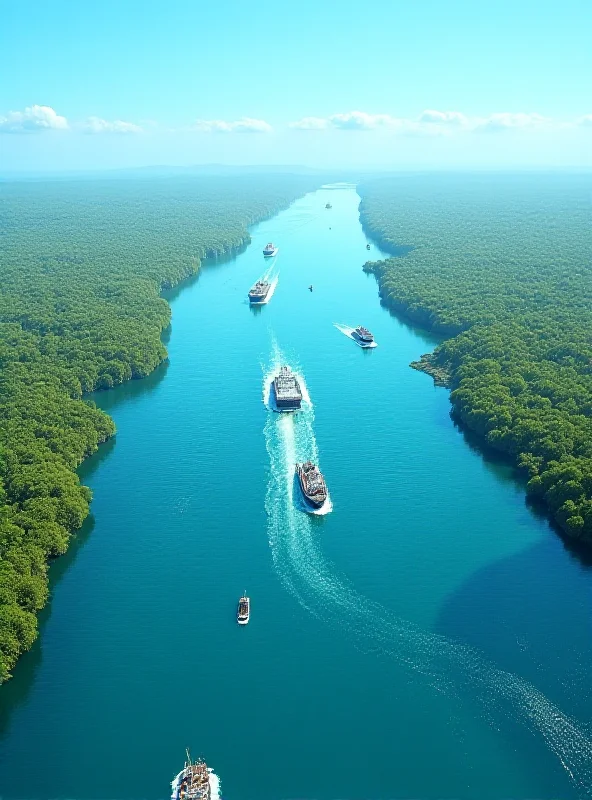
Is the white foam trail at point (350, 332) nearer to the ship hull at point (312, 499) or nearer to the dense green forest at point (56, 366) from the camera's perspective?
the dense green forest at point (56, 366)

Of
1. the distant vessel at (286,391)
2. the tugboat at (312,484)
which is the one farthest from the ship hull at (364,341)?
the tugboat at (312,484)

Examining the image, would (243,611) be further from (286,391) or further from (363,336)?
(363,336)

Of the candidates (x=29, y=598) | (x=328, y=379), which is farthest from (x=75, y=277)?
(x=29, y=598)

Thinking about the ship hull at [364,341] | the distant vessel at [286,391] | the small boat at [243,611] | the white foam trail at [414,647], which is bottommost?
the ship hull at [364,341]

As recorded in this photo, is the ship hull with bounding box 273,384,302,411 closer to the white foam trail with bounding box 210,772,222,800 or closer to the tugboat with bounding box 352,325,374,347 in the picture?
the tugboat with bounding box 352,325,374,347

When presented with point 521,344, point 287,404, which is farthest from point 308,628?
point 521,344

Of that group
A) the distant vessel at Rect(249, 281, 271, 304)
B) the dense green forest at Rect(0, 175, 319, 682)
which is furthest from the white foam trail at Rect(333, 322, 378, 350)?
the dense green forest at Rect(0, 175, 319, 682)
